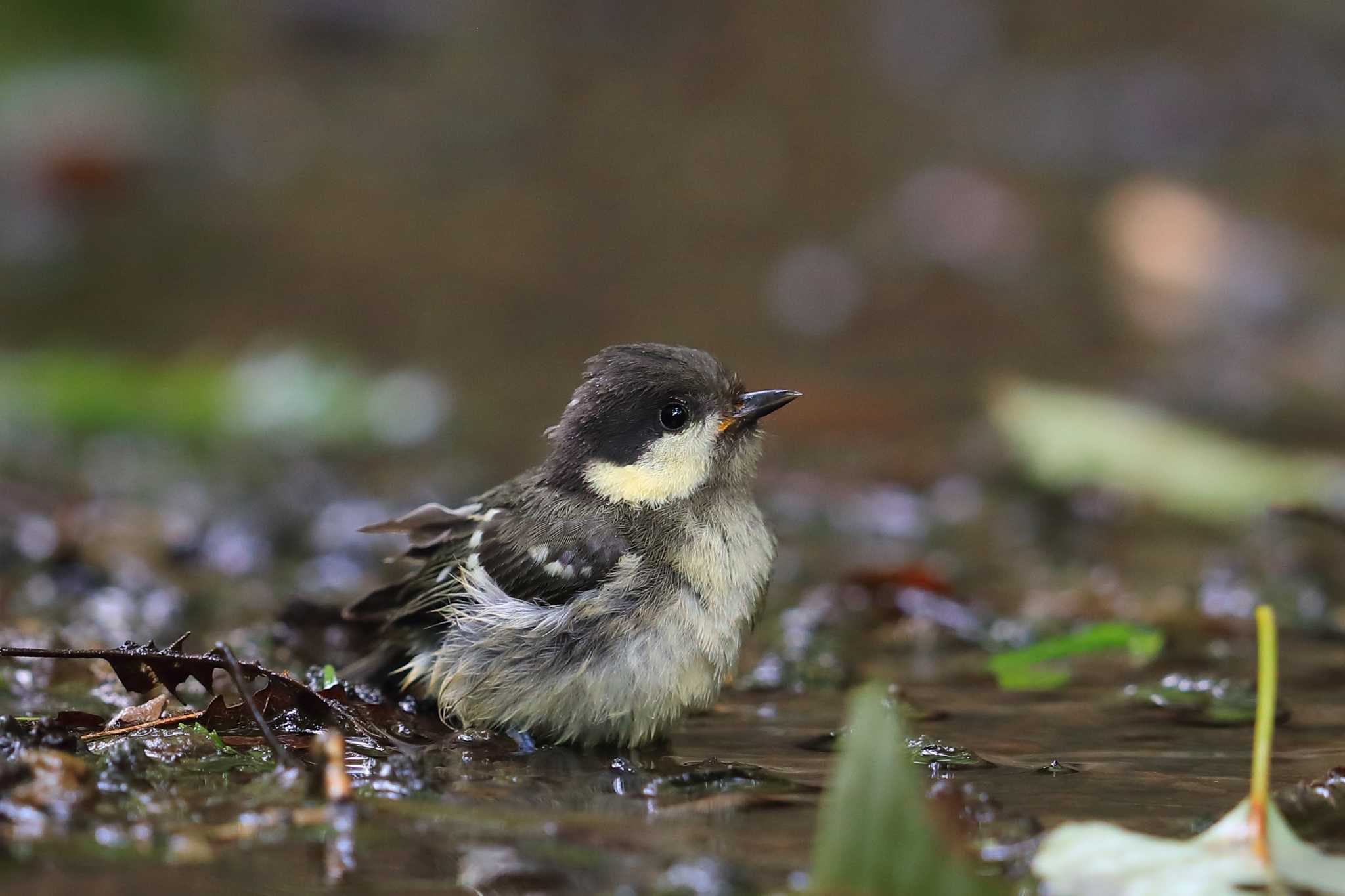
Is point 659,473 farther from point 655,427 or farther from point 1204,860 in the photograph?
point 1204,860

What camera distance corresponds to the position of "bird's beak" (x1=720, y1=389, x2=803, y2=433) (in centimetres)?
426

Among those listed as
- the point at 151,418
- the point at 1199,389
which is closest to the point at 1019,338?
the point at 1199,389

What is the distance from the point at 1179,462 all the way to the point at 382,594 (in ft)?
13.5

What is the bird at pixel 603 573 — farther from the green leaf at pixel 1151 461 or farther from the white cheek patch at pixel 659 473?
the green leaf at pixel 1151 461

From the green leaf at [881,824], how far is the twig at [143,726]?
1.50m

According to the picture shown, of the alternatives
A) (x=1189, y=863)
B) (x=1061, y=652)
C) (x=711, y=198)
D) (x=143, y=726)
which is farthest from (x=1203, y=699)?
(x=711, y=198)

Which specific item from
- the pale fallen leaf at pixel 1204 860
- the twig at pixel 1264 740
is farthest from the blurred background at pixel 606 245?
the pale fallen leaf at pixel 1204 860

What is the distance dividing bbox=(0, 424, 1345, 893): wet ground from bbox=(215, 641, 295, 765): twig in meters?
0.06

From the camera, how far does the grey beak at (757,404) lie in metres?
4.27

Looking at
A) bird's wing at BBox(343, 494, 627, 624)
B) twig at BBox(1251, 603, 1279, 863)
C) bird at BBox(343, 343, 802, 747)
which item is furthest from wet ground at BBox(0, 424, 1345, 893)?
bird's wing at BBox(343, 494, 627, 624)

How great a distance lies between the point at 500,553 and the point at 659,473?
0.46 metres

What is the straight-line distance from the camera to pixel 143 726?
324cm

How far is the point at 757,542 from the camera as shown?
406 cm

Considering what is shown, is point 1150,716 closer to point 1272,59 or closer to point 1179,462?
point 1179,462
